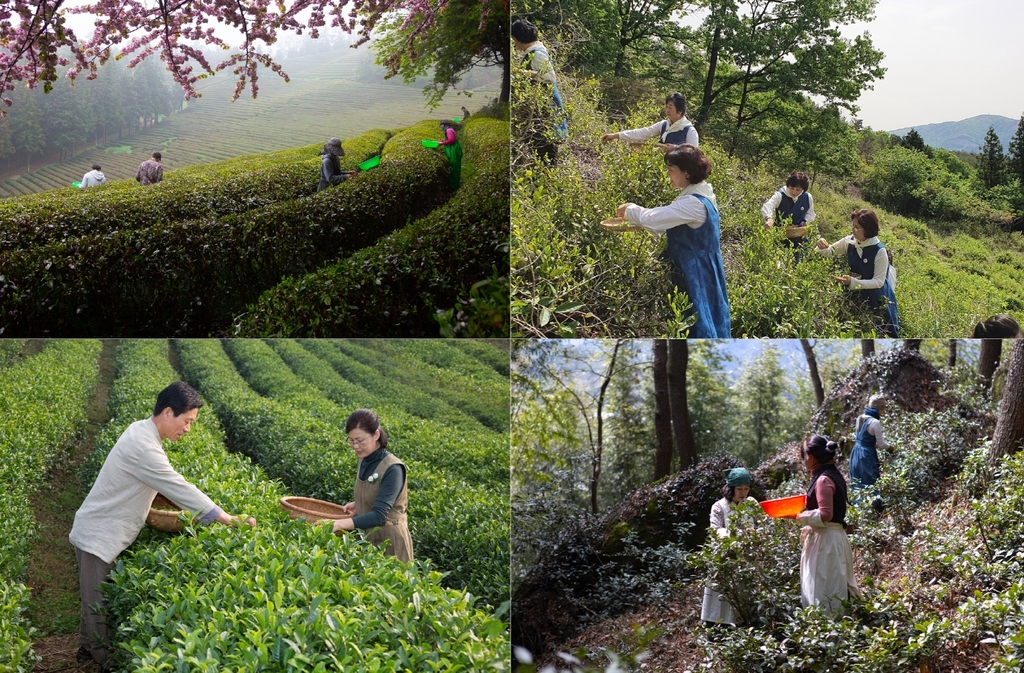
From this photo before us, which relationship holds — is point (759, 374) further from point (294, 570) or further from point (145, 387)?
point (145, 387)

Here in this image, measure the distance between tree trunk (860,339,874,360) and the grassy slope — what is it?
2665 millimetres

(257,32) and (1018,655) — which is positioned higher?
(257,32)

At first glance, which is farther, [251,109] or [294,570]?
[251,109]

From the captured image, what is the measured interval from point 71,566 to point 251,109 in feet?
8.99

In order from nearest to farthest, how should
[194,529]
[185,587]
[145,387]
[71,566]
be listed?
[185,587]
[194,529]
[71,566]
[145,387]

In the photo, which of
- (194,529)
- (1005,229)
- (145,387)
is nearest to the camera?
(194,529)

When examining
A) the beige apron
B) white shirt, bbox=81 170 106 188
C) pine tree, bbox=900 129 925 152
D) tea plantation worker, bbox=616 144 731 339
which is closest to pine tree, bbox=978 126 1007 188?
pine tree, bbox=900 129 925 152

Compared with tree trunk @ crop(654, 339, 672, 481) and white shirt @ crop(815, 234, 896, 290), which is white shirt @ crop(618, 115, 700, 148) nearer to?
white shirt @ crop(815, 234, 896, 290)

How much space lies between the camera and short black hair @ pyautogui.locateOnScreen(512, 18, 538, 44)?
4.22m

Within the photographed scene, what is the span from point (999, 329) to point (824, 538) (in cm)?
179

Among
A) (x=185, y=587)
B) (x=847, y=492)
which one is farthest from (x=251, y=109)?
(x=847, y=492)

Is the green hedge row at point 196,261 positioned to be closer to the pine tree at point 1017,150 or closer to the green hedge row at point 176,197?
the green hedge row at point 176,197

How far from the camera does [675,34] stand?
4293 millimetres

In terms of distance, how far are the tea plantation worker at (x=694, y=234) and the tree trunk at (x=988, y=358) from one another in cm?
190
